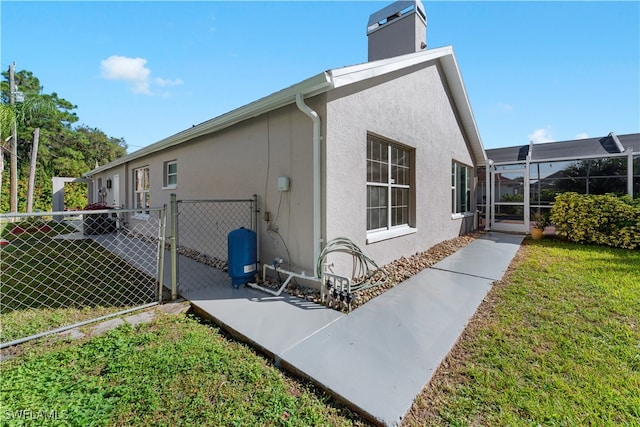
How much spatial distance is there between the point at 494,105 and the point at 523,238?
5.28 m

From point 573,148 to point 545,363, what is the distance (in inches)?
595

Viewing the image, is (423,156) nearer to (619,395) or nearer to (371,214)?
(371,214)

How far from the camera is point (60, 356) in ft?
8.54

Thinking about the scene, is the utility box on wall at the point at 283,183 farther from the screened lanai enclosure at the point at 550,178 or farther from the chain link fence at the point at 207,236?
the screened lanai enclosure at the point at 550,178

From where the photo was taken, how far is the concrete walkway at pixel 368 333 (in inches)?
85.7

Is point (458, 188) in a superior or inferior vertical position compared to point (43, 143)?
inferior

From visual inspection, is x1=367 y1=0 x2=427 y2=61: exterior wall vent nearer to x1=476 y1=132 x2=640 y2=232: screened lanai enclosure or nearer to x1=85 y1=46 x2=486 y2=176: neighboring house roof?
x1=85 y1=46 x2=486 y2=176: neighboring house roof

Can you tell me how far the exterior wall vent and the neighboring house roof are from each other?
984mm

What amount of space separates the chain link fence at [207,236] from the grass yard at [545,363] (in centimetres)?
378

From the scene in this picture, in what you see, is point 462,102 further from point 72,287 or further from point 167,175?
point 72,287

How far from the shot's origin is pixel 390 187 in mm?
5711

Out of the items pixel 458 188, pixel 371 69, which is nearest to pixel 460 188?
pixel 458 188

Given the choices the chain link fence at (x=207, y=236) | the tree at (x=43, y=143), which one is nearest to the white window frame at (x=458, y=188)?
the chain link fence at (x=207, y=236)

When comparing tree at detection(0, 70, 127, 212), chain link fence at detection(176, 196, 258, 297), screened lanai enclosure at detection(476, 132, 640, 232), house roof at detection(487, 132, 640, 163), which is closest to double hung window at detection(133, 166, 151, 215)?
chain link fence at detection(176, 196, 258, 297)
